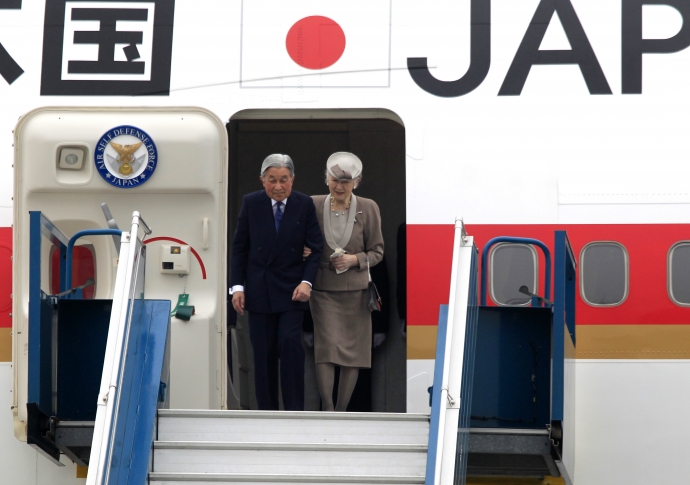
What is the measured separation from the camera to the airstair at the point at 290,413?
5.37 meters

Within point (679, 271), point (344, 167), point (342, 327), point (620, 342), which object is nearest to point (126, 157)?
point (344, 167)

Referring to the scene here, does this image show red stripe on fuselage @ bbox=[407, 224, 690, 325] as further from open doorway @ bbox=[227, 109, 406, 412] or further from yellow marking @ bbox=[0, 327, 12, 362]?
yellow marking @ bbox=[0, 327, 12, 362]

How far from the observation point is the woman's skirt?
7.01m

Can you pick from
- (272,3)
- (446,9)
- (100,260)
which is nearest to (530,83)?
(446,9)

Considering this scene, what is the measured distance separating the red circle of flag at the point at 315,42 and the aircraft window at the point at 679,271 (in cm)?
275

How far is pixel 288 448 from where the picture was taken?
5.64 metres

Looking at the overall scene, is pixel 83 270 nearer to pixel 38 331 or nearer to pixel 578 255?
pixel 38 331

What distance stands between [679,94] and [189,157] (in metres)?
3.51

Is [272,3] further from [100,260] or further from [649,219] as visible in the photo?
[649,219]

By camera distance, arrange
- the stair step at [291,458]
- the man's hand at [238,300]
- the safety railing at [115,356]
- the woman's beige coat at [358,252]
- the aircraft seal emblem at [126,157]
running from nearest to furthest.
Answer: the safety railing at [115,356] < the stair step at [291,458] < the man's hand at [238,300] < the aircraft seal emblem at [126,157] < the woman's beige coat at [358,252]

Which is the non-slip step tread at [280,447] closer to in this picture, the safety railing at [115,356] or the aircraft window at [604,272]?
the safety railing at [115,356]

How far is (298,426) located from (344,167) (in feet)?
6.54

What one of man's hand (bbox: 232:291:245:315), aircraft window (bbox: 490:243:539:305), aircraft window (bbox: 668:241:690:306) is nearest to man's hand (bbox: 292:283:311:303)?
man's hand (bbox: 232:291:245:315)

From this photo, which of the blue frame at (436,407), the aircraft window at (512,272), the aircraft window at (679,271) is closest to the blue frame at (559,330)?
the blue frame at (436,407)
